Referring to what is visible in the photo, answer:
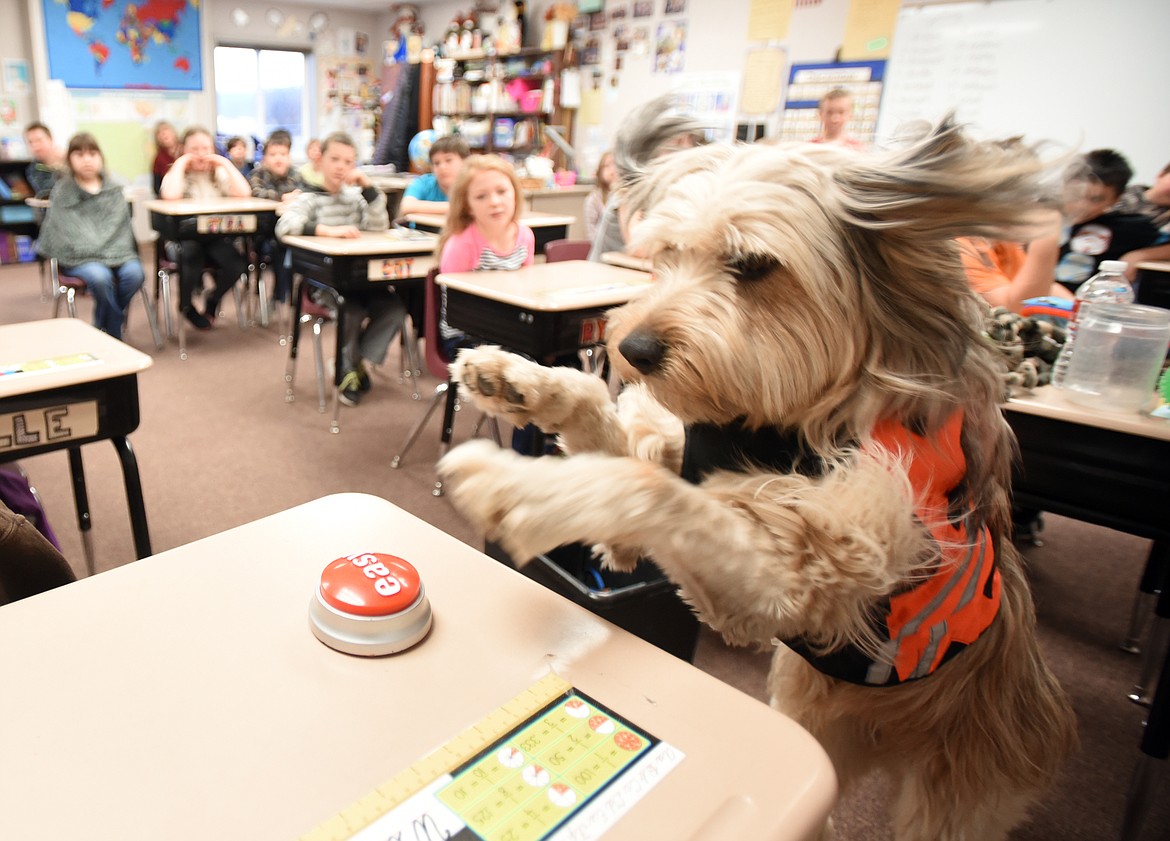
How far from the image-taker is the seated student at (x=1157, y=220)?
3.85m

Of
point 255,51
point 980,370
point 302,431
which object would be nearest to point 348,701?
point 980,370

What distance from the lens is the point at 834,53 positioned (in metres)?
5.82

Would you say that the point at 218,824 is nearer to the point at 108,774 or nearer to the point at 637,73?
the point at 108,774

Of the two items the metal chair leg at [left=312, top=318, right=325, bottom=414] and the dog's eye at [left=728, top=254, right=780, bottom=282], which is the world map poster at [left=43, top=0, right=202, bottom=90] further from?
the dog's eye at [left=728, top=254, right=780, bottom=282]

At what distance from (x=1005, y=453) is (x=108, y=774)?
1046mm

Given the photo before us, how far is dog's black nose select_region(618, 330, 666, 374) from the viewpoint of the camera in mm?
884

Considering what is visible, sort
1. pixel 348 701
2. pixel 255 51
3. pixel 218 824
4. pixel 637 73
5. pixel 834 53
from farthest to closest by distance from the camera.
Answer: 1. pixel 255 51
2. pixel 637 73
3. pixel 834 53
4. pixel 348 701
5. pixel 218 824

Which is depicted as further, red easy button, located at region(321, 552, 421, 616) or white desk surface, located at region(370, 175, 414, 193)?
white desk surface, located at region(370, 175, 414, 193)

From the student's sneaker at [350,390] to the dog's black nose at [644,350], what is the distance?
3500mm

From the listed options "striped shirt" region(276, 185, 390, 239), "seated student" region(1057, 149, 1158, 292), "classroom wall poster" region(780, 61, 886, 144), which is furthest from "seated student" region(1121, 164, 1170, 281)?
"striped shirt" region(276, 185, 390, 239)

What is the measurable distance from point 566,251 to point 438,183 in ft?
5.54

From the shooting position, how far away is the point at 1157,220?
3.97m

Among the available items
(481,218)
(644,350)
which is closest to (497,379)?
(644,350)

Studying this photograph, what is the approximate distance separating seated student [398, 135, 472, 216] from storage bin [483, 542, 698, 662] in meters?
3.90
